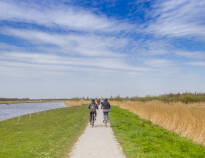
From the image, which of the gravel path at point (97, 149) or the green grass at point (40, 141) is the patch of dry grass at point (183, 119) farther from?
the green grass at point (40, 141)

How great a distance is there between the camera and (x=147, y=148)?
10.4m

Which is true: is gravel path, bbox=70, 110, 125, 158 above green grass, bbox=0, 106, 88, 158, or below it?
above

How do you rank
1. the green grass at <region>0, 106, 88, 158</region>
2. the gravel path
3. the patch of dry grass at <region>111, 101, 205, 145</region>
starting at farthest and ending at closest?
1. the patch of dry grass at <region>111, 101, 205, 145</region>
2. the green grass at <region>0, 106, 88, 158</region>
3. the gravel path

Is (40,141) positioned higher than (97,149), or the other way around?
(97,149)

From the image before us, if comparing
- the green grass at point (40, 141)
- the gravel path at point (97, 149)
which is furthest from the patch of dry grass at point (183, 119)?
the green grass at point (40, 141)

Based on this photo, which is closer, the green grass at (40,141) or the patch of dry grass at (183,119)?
the green grass at (40,141)

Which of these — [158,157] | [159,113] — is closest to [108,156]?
[158,157]

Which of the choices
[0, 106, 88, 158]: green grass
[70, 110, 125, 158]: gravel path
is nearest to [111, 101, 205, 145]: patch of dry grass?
[70, 110, 125, 158]: gravel path

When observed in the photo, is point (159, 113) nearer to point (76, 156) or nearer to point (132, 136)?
point (132, 136)

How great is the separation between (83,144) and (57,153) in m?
1.71

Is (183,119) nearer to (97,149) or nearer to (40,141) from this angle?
(97,149)

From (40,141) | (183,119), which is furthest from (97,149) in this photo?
(183,119)

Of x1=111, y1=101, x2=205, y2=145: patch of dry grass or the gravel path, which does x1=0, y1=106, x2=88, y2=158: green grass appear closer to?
the gravel path

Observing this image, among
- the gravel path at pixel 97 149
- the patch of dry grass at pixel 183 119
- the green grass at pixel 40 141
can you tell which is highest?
the patch of dry grass at pixel 183 119
